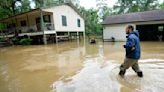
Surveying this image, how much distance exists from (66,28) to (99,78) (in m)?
18.3

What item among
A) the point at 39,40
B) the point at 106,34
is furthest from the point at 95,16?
the point at 39,40

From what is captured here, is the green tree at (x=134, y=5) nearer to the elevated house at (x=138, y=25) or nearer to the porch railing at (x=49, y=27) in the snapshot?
the elevated house at (x=138, y=25)

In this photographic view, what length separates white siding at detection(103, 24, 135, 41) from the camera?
864 inches

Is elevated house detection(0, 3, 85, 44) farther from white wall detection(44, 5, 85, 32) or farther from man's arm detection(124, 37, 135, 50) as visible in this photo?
man's arm detection(124, 37, 135, 50)

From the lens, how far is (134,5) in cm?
3903

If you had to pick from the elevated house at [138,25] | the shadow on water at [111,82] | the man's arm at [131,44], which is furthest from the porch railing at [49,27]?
the man's arm at [131,44]

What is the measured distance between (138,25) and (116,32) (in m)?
2.82

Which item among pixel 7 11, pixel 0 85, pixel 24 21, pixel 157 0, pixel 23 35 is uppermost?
pixel 157 0

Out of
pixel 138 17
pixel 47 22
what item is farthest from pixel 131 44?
pixel 47 22

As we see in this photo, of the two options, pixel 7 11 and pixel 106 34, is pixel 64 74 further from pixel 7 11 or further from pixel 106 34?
pixel 7 11

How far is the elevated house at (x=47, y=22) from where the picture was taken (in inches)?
804

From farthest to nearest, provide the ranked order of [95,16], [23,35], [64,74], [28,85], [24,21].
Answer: [95,16] → [24,21] → [23,35] → [64,74] → [28,85]

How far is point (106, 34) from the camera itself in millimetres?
23375

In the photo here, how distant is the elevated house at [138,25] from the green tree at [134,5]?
17341 mm
